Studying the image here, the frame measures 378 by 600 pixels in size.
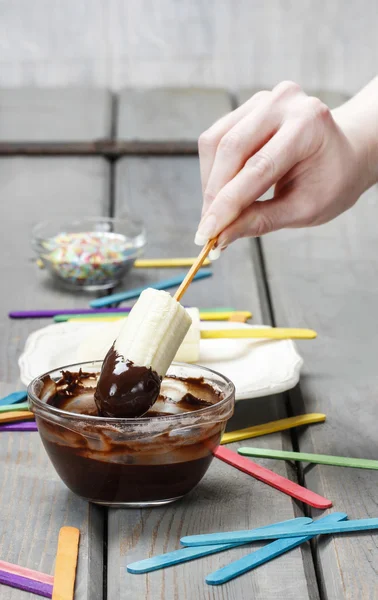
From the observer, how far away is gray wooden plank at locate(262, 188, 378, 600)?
2.79ft

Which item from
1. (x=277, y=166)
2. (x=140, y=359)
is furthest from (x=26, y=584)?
(x=277, y=166)

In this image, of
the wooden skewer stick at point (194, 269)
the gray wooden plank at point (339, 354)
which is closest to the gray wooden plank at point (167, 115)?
the gray wooden plank at point (339, 354)

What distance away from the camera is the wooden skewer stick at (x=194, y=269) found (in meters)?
1.04

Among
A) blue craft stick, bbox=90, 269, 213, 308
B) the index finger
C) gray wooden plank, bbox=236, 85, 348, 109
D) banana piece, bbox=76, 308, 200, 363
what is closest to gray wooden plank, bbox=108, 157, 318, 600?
banana piece, bbox=76, 308, 200, 363

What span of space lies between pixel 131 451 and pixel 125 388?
67 millimetres

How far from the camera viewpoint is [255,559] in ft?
2.68

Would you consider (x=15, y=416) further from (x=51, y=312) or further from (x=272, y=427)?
(x=51, y=312)

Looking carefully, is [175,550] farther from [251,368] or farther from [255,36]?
[255,36]

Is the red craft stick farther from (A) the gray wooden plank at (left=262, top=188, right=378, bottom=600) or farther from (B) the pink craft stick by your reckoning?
(B) the pink craft stick

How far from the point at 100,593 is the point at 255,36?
3.31m

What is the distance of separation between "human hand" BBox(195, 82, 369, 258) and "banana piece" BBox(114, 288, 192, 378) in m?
0.18

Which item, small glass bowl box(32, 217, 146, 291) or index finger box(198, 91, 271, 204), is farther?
small glass bowl box(32, 217, 146, 291)

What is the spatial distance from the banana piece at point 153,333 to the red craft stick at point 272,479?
0.12m

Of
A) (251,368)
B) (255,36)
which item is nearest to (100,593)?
(251,368)
